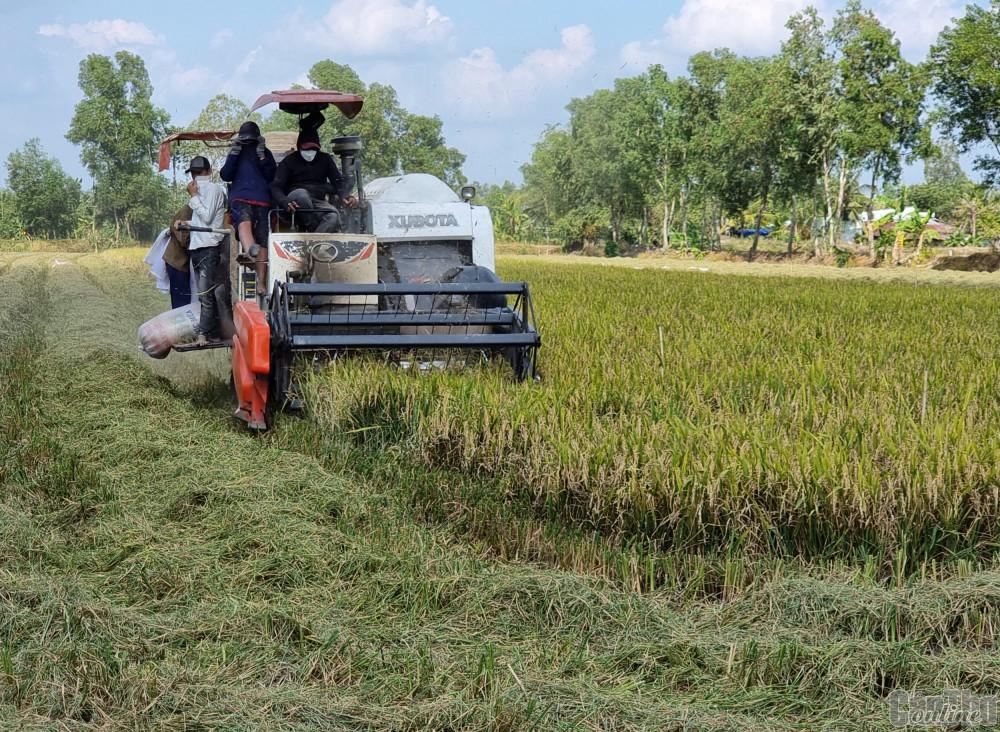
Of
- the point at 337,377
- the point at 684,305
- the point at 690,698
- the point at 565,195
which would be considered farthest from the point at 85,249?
the point at 690,698

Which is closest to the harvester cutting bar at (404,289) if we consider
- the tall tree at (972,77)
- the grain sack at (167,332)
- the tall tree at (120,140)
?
the grain sack at (167,332)

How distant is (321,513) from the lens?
17.1 feet

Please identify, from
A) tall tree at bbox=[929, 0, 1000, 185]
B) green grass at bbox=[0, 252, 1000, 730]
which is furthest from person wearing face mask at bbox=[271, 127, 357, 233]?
tall tree at bbox=[929, 0, 1000, 185]

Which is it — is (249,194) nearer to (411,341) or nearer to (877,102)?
(411,341)

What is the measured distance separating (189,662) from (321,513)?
5.51 ft

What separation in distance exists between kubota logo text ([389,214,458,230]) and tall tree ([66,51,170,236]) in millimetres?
67538

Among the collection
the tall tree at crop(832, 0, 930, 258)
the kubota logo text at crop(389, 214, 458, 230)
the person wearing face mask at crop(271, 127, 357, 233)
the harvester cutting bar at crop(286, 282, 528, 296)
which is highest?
the tall tree at crop(832, 0, 930, 258)

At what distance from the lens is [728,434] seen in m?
5.28

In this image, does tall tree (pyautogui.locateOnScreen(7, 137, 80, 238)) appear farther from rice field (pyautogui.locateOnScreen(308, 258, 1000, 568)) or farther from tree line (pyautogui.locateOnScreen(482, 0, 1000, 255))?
rice field (pyautogui.locateOnScreen(308, 258, 1000, 568))

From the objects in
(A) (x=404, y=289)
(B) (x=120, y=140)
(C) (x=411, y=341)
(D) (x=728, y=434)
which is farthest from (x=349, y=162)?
(B) (x=120, y=140)

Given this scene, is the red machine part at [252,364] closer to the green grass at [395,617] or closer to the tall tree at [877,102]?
the green grass at [395,617]

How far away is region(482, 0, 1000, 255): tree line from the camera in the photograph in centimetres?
3447

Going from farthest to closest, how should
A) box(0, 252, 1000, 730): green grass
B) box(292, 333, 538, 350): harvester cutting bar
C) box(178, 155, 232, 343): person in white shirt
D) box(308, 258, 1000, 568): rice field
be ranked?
box(178, 155, 232, 343): person in white shirt → box(292, 333, 538, 350): harvester cutting bar → box(308, 258, 1000, 568): rice field → box(0, 252, 1000, 730): green grass

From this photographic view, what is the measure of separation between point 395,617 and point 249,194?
4844 millimetres
